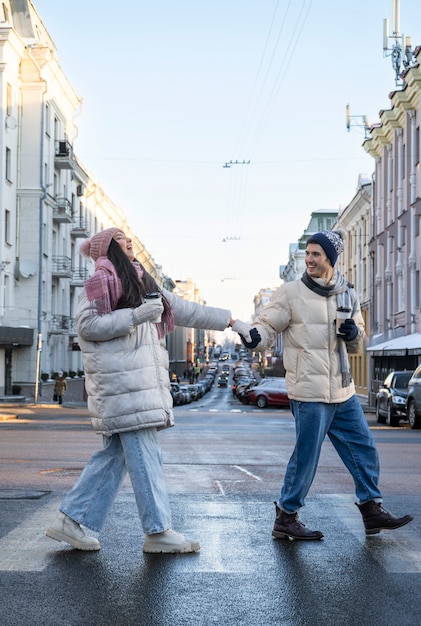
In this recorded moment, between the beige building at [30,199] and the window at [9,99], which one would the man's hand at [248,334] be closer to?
the beige building at [30,199]

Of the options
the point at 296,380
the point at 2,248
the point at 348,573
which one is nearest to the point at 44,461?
the point at 296,380

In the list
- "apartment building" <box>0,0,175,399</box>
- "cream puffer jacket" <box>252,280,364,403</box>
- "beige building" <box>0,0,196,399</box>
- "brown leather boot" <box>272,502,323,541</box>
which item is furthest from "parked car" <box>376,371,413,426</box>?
"brown leather boot" <box>272,502,323,541</box>

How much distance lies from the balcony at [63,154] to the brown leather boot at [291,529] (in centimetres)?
4403

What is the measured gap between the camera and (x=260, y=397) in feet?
140

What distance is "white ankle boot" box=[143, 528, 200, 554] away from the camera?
538 centimetres

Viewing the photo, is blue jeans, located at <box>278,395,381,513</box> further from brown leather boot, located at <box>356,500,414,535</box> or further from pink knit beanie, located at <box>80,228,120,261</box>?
pink knit beanie, located at <box>80,228,120,261</box>

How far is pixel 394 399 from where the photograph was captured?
24.3 meters

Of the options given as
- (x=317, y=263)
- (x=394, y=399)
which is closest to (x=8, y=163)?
(x=394, y=399)

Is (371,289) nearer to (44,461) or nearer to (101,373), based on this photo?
(44,461)

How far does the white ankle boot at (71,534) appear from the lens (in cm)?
544

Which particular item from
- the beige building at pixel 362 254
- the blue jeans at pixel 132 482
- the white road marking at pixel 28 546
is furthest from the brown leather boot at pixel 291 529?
the beige building at pixel 362 254

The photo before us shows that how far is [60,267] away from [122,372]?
1731 inches

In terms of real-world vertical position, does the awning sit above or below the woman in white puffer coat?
above

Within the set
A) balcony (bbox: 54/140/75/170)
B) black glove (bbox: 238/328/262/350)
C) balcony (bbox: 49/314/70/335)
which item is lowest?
black glove (bbox: 238/328/262/350)
